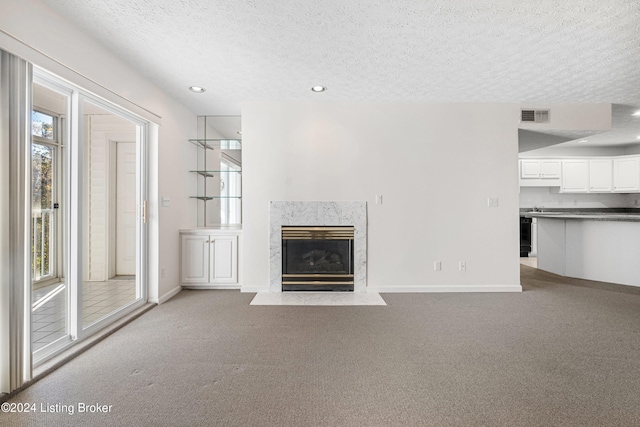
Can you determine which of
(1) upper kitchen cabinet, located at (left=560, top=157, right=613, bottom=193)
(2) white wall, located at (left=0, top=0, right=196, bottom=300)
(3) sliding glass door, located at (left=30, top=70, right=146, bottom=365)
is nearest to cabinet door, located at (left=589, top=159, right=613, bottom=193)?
(1) upper kitchen cabinet, located at (left=560, top=157, right=613, bottom=193)

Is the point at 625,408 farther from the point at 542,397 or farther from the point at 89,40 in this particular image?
the point at 89,40

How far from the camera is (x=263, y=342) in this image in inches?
96.6

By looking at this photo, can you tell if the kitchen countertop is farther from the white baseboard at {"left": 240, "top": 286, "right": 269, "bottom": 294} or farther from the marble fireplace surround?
the white baseboard at {"left": 240, "top": 286, "right": 269, "bottom": 294}

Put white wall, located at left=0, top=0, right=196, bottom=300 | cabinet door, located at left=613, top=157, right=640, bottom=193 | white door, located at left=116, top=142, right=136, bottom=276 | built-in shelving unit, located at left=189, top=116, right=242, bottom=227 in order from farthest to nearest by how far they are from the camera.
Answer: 1. cabinet door, located at left=613, top=157, right=640, bottom=193
2. built-in shelving unit, located at left=189, top=116, right=242, bottom=227
3. white door, located at left=116, top=142, right=136, bottom=276
4. white wall, located at left=0, top=0, right=196, bottom=300

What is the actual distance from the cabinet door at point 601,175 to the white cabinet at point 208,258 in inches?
314

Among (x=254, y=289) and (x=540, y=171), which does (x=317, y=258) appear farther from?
(x=540, y=171)

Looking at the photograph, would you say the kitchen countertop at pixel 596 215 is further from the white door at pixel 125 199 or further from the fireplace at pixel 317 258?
the white door at pixel 125 199

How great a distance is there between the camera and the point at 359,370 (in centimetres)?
202

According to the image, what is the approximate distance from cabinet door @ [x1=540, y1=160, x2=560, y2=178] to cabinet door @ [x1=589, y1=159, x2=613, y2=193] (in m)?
0.72

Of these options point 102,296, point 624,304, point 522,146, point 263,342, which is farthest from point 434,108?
point 102,296

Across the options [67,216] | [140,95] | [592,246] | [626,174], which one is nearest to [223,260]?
[67,216]

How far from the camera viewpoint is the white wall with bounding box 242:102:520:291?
3.93 metres

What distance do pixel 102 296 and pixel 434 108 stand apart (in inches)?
186

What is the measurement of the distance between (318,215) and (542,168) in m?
5.99
